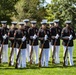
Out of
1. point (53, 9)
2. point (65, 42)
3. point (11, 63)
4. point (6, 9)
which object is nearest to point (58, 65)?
point (65, 42)

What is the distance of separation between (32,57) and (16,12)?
158 ft

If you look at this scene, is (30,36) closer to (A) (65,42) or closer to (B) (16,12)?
A: (A) (65,42)

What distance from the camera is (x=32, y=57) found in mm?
19328

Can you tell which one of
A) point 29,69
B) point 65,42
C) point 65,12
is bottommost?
point 29,69

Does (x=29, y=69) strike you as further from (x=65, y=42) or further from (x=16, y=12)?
(x=16, y=12)

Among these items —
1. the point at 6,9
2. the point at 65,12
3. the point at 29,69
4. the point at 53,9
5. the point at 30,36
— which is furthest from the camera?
the point at 53,9

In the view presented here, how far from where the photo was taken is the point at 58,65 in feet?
60.8

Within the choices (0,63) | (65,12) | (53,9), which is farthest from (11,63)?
(53,9)

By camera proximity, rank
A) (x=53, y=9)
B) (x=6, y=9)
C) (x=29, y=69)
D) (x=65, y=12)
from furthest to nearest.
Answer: (x=53, y=9) → (x=65, y=12) → (x=6, y=9) → (x=29, y=69)

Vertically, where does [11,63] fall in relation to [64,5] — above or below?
below

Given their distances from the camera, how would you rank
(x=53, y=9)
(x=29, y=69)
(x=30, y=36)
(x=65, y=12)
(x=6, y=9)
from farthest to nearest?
(x=53, y=9)
(x=65, y=12)
(x=6, y=9)
(x=30, y=36)
(x=29, y=69)

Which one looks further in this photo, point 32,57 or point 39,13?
point 39,13

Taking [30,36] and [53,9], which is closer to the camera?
[30,36]

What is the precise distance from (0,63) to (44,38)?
130 inches
